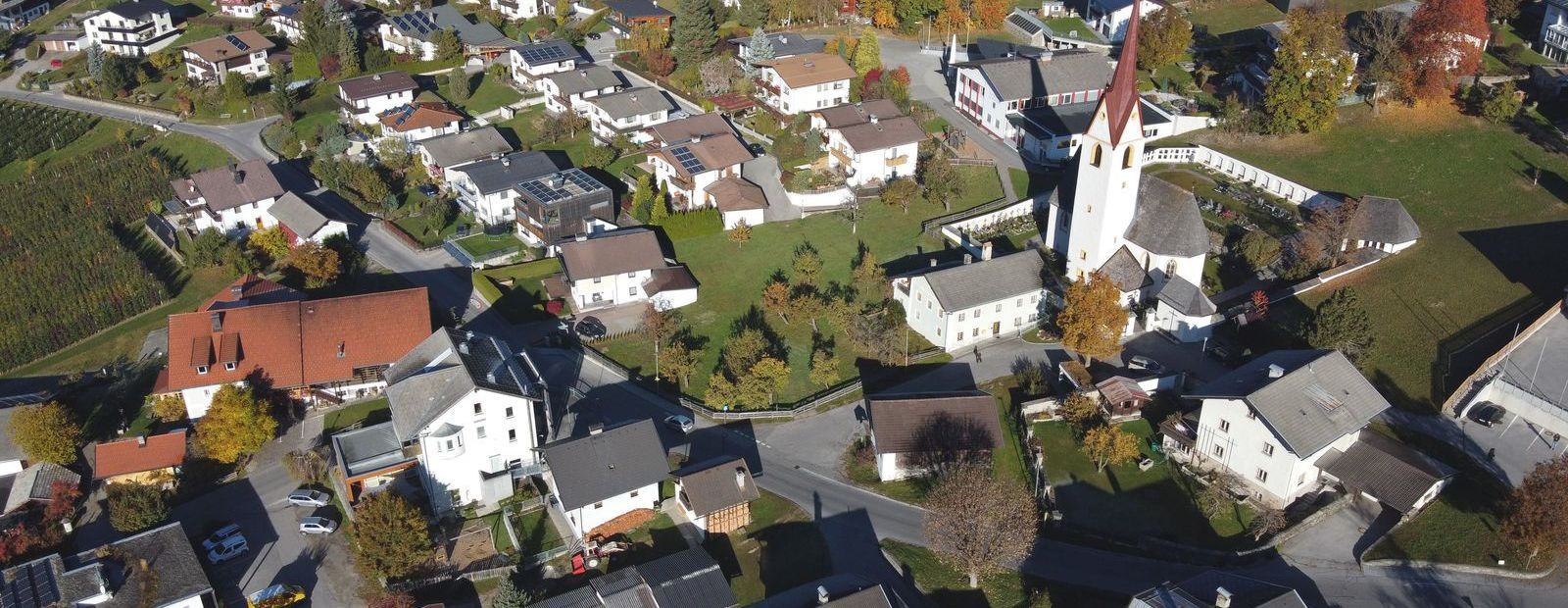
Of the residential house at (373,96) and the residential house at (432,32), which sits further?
the residential house at (432,32)

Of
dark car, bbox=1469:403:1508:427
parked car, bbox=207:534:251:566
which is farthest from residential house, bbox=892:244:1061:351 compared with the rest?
parked car, bbox=207:534:251:566

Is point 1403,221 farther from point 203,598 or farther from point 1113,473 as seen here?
point 203,598

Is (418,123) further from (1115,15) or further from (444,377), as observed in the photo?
(1115,15)

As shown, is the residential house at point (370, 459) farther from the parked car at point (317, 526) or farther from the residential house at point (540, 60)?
the residential house at point (540, 60)

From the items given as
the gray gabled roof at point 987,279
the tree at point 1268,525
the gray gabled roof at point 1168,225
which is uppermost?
the gray gabled roof at point 1168,225

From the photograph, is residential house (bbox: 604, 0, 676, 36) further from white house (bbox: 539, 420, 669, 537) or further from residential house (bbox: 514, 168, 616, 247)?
white house (bbox: 539, 420, 669, 537)

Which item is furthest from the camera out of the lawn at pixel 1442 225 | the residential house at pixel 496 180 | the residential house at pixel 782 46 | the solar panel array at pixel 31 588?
the residential house at pixel 782 46

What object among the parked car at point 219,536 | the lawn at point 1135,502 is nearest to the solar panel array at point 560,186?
the parked car at point 219,536

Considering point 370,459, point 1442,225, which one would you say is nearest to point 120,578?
point 370,459
